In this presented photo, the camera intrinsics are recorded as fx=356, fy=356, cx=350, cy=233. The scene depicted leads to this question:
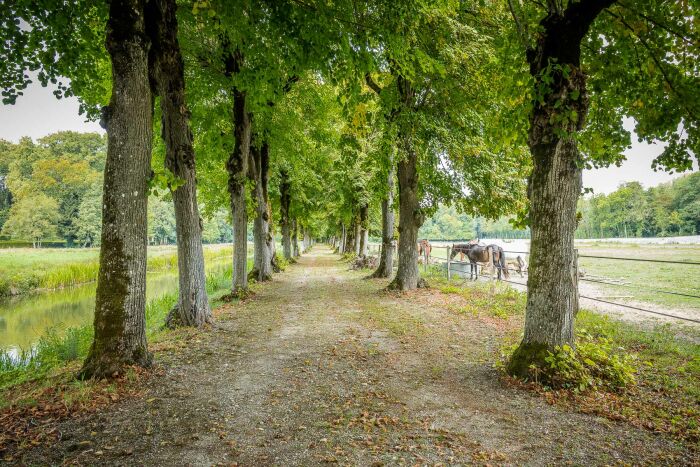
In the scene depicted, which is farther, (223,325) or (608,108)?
(223,325)

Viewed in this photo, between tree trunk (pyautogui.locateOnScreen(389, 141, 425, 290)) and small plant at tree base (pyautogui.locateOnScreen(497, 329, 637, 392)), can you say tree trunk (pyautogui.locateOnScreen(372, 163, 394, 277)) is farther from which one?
small plant at tree base (pyautogui.locateOnScreen(497, 329, 637, 392))

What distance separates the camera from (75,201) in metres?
57.1

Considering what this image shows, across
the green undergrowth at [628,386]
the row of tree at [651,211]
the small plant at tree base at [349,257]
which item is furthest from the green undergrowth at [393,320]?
the row of tree at [651,211]

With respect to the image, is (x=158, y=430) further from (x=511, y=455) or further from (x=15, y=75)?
(x=15, y=75)

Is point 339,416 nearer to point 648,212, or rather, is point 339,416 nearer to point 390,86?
Result: point 390,86

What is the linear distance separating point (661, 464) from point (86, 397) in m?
5.82

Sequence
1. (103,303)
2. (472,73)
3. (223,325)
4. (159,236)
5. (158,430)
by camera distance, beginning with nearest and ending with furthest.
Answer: (158,430)
(103,303)
(223,325)
(472,73)
(159,236)

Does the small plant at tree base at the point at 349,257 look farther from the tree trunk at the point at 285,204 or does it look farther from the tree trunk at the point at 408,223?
the tree trunk at the point at 408,223

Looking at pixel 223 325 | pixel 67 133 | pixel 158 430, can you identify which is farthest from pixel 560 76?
pixel 67 133

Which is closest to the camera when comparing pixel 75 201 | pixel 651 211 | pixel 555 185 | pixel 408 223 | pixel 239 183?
pixel 555 185

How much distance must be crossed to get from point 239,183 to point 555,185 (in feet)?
32.0

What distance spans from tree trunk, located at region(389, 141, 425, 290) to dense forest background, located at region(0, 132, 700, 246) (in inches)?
1342

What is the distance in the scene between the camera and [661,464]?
313cm

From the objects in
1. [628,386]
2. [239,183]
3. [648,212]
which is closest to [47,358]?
[239,183]
